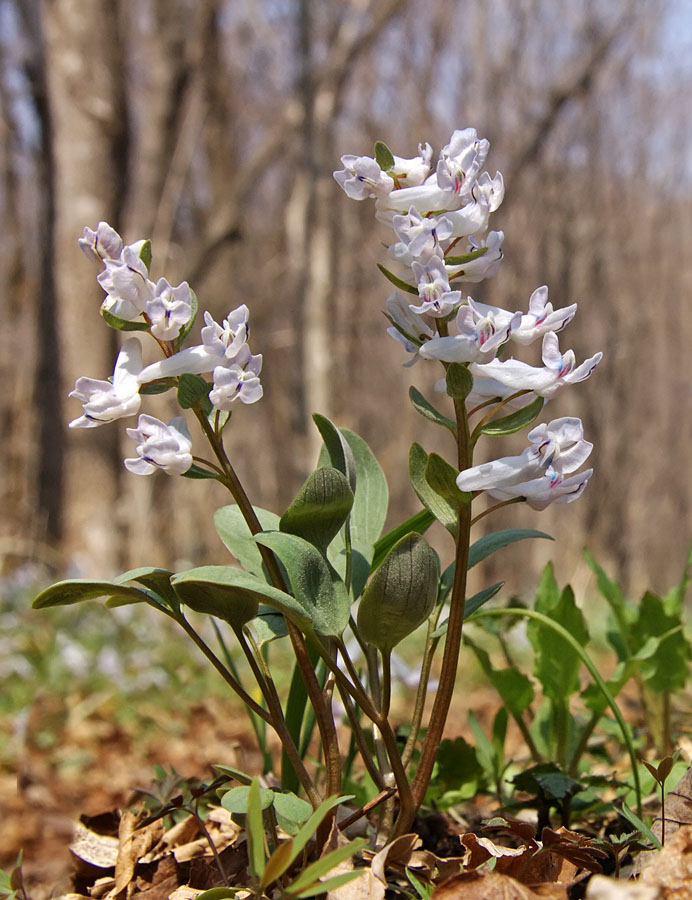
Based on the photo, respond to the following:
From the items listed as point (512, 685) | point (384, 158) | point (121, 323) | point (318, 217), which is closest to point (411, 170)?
point (384, 158)

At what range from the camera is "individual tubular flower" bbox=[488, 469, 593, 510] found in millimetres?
882

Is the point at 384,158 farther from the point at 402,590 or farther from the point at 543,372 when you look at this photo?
the point at 402,590

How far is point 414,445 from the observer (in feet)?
3.03

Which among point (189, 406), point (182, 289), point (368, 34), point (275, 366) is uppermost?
point (368, 34)

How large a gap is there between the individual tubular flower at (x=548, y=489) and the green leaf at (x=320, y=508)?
0.15 metres

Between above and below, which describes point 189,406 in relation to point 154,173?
below

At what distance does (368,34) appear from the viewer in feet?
22.2

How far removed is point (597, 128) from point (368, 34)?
3.68m

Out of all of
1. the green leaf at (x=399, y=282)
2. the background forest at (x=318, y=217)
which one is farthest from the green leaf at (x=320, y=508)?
the background forest at (x=318, y=217)

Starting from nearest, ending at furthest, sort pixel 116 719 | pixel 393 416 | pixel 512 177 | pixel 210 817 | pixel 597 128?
1. pixel 210 817
2. pixel 116 719
3. pixel 512 177
4. pixel 597 128
5. pixel 393 416

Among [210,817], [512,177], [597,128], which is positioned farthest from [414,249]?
[597,128]

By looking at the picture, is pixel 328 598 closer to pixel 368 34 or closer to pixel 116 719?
pixel 116 719

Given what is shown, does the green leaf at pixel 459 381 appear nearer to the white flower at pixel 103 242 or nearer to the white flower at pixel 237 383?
the white flower at pixel 237 383

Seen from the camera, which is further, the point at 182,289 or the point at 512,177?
the point at 512,177
